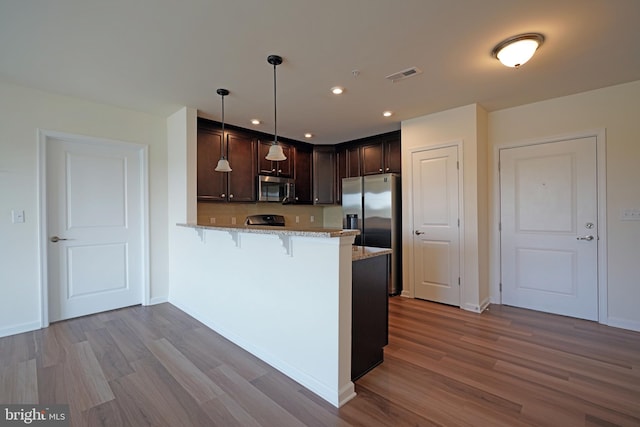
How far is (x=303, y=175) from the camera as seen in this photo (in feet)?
17.3

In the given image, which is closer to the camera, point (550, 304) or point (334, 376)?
point (334, 376)

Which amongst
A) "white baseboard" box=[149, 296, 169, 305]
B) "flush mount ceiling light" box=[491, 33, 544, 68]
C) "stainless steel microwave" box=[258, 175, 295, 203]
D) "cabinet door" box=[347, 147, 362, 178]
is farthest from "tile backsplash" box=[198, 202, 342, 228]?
"flush mount ceiling light" box=[491, 33, 544, 68]

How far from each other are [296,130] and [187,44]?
2436 millimetres

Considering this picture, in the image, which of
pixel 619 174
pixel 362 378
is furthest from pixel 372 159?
pixel 362 378

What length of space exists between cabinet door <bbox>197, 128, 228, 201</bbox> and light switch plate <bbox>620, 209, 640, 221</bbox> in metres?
4.70

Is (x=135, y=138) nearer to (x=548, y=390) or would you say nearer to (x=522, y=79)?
(x=522, y=79)

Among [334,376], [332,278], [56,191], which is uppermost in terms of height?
[56,191]

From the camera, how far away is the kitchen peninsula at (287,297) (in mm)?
1829

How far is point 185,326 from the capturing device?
301 cm

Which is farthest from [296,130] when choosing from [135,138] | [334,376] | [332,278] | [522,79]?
[334,376]

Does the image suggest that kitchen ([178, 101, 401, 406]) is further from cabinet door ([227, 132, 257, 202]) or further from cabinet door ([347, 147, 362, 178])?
cabinet door ([347, 147, 362, 178])

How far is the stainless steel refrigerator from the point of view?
419cm

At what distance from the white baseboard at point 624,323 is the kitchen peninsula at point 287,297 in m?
3.06

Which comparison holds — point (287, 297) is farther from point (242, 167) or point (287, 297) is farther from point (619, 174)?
point (619, 174)
